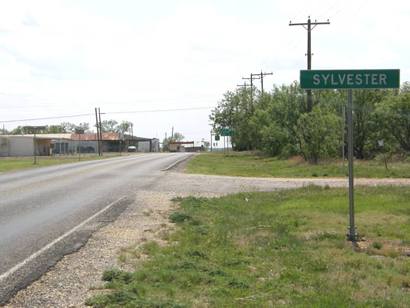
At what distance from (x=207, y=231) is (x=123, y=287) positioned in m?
4.27

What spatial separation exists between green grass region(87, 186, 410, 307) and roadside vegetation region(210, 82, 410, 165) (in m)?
22.0

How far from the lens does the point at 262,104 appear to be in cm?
6862

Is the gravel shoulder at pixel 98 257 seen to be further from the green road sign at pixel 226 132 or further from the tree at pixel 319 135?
the green road sign at pixel 226 132

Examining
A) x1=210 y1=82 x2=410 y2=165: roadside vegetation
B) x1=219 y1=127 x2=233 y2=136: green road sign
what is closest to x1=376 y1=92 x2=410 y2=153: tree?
x1=210 y1=82 x2=410 y2=165: roadside vegetation

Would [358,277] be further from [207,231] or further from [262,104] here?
[262,104]

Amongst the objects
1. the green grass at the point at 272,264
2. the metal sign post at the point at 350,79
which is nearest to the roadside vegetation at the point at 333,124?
the green grass at the point at 272,264

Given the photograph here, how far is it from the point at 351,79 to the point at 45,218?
728 cm

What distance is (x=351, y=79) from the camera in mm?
9391

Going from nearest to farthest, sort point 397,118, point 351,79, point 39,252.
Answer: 1. point 39,252
2. point 351,79
3. point 397,118

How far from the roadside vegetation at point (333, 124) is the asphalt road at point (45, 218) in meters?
16.1

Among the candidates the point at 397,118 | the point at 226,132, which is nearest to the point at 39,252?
the point at 397,118

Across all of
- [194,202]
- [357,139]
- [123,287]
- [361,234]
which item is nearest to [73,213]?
[194,202]

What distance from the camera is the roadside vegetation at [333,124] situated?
123 ft

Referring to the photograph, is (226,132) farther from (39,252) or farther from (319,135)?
(39,252)
